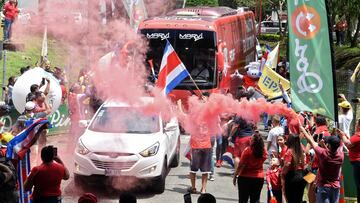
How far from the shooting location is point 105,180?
13227 mm

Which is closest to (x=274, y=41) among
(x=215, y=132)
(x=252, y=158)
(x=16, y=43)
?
(x=16, y=43)

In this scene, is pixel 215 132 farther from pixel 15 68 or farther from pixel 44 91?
pixel 15 68

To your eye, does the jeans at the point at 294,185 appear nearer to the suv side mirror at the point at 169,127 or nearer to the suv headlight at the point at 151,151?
the suv headlight at the point at 151,151

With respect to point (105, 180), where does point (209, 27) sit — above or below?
above

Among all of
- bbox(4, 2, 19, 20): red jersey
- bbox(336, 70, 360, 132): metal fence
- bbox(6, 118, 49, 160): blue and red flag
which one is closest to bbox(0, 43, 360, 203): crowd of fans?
bbox(6, 118, 49, 160): blue and red flag

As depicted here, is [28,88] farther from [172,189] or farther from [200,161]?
[200,161]

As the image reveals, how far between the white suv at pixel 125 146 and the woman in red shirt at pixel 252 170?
8.33ft

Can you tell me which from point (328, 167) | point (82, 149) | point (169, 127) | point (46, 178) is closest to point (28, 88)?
point (82, 149)

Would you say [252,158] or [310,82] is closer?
[310,82]

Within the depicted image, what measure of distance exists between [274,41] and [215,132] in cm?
4156

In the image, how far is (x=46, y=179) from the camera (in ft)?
29.5

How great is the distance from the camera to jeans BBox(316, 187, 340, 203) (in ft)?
33.9

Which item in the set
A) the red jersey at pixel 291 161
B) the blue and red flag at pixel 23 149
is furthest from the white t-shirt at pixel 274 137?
the blue and red flag at pixel 23 149

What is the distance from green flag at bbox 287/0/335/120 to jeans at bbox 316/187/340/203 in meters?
1.42
